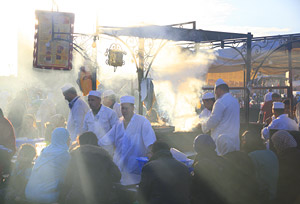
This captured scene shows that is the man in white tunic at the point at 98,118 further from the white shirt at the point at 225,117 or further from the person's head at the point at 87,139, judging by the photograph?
the white shirt at the point at 225,117

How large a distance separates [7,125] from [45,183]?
1.79 m

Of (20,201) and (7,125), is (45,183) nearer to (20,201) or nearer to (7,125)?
(20,201)

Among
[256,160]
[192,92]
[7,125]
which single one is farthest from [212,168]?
[192,92]

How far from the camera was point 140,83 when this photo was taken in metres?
7.87

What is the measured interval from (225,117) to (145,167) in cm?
256

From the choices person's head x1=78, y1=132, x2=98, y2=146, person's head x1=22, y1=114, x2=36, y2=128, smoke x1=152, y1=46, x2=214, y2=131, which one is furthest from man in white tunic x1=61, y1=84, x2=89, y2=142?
smoke x1=152, y1=46, x2=214, y2=131


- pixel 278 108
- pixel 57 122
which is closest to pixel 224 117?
pixel 278 108

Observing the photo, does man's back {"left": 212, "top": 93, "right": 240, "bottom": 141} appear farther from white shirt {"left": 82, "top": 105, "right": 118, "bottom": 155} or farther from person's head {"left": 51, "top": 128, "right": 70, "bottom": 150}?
person's head {"left": 51, "top": 128, "right": 70, "bottom": 150}

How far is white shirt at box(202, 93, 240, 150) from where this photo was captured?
5324mm

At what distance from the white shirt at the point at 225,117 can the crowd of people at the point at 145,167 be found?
0.02m

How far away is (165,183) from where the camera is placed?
3068 mm

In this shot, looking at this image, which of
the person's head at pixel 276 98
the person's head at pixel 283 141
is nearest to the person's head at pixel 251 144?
the person's head at pixel 283 141

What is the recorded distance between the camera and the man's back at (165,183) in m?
3.07

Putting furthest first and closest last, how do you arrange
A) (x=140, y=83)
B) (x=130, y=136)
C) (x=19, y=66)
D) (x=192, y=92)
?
(x=19, y=66) < (x=192, y=92) < (x=140, y=83) < (x=130, y=136)
